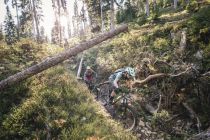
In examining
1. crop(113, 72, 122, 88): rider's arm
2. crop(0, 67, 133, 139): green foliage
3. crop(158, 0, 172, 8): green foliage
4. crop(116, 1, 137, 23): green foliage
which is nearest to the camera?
crop(0, 67, 133, 139): green foliage

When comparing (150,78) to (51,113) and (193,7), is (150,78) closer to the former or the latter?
(51,113)

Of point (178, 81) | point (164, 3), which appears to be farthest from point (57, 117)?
point (164, 3)

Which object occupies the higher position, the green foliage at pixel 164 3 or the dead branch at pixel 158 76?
the green foliage at pixel 164 3

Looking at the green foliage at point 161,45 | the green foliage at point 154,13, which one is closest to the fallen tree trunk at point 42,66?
the green foliage at point 161,45

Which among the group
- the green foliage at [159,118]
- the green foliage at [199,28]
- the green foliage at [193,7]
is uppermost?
the green foliage at [193,7]

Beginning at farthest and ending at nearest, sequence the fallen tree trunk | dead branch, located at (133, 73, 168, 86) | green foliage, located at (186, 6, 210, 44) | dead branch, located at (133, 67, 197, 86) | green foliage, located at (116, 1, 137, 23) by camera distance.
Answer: green foliage, located at (116, 1, 137, 23)
green foliage, located at (186, 6, 210, 44)
dead branch, located at (133, 73, 168, 86)
dead branch, located at (133, 67, 197, 86)
the fallen tree trunk

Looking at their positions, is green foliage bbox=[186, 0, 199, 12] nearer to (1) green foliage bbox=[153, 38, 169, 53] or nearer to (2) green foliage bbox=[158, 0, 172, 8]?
(1) green foliage bbox=[153, 38, 169, 53]

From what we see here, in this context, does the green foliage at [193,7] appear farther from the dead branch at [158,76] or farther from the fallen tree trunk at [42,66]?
the fallen tree trunk at [42,66]

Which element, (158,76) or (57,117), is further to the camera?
(158,76)

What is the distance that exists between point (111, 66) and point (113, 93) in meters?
7.72

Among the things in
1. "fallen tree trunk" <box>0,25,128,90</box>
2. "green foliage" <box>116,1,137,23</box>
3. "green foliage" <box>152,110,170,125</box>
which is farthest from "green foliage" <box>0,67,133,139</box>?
"green foliage" <box>116,1,137,23</box>

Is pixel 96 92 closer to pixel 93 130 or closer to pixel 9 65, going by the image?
pixel 9 65

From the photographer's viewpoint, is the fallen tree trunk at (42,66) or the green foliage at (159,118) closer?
the green foliage at (159,118)

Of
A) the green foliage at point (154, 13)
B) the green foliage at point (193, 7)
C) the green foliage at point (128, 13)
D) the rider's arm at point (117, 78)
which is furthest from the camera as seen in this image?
the green foliage at point (128, 13)
